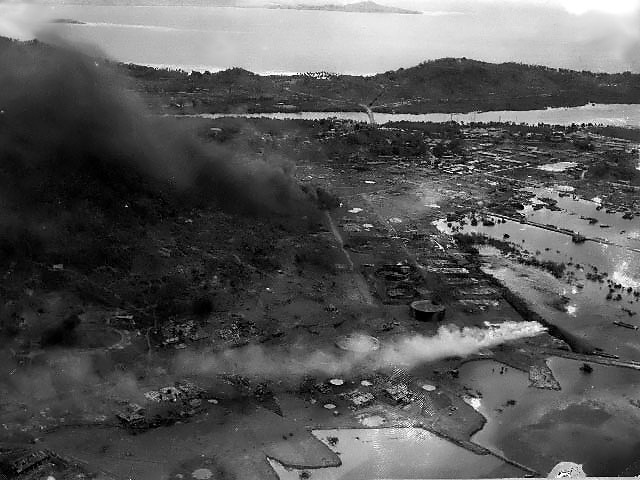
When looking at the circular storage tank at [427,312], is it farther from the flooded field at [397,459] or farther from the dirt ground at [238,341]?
the flooded field at [397,459]

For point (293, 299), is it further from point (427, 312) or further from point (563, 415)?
point (563, 415)


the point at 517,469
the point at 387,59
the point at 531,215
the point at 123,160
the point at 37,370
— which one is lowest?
the point at 517,469

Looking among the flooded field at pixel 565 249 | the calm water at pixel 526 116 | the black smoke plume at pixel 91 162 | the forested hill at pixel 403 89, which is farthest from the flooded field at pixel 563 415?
the forested hill at pixel 403 89

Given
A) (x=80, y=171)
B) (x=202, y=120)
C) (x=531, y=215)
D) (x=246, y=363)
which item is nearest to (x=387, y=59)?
(x=202, y=120)

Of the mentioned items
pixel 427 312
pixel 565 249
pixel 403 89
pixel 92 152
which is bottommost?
Result: pixel 427 312

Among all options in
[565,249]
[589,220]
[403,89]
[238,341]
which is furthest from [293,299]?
[403,89]

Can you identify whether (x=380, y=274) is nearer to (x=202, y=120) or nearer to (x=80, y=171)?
(x=80, y=171)

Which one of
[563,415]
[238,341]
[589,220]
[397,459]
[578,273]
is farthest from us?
[589,220]
